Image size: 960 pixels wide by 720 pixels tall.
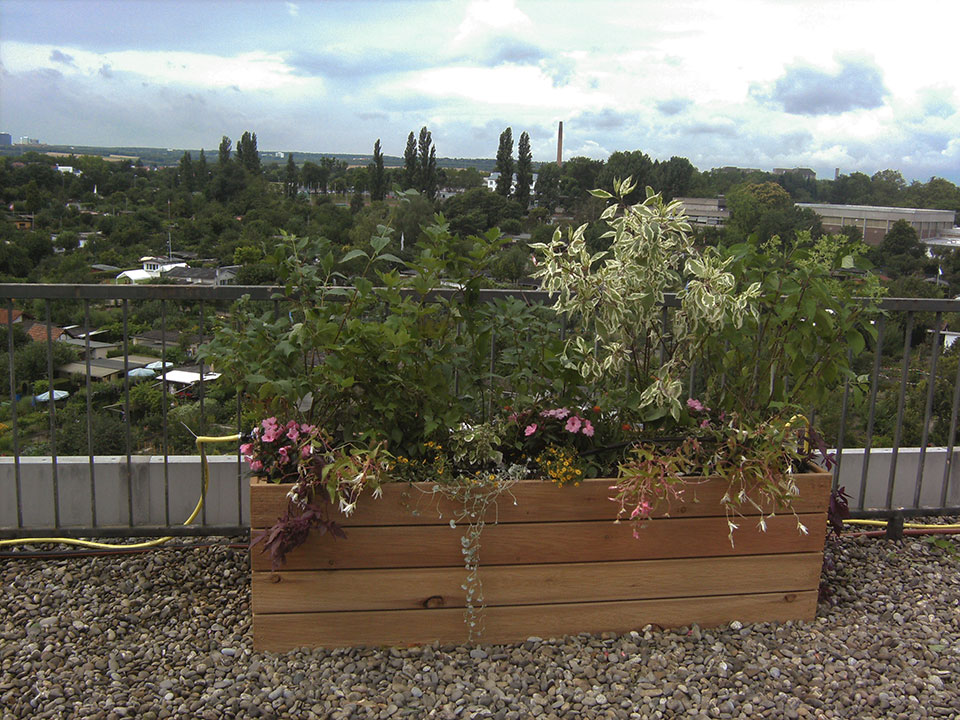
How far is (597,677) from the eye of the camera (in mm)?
2316

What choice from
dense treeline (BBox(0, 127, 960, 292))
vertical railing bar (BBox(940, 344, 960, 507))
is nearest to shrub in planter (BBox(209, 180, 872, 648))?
vertical railing bar (BBox(940, 344, 960, 507))

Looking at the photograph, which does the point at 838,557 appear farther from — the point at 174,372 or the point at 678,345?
the point at 174,372

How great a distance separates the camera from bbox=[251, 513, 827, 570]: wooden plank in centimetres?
234

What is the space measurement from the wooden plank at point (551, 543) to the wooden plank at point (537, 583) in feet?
0.10

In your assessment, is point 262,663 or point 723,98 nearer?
point 262,663

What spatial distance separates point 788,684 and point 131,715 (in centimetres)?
196

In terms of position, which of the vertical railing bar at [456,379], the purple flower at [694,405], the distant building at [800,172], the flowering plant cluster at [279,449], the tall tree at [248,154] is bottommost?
the flowering plant cluster at [279,449]

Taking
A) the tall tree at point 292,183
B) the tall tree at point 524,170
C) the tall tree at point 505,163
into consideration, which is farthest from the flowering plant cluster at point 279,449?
the tall tree at point 292,183

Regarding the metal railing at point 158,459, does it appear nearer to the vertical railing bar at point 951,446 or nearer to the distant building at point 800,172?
the vertical railing bar at point 951,446

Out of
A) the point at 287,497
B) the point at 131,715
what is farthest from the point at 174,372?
the point at 131,715

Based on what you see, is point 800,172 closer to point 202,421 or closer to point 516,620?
point 202,421

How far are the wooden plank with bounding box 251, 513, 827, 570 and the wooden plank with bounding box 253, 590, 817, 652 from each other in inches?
6.9

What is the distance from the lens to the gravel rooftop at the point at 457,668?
7.16 ft

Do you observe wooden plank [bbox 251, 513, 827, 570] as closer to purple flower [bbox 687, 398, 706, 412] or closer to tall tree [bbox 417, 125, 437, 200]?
purple flower [bbox 687, 398, 706, 412]
